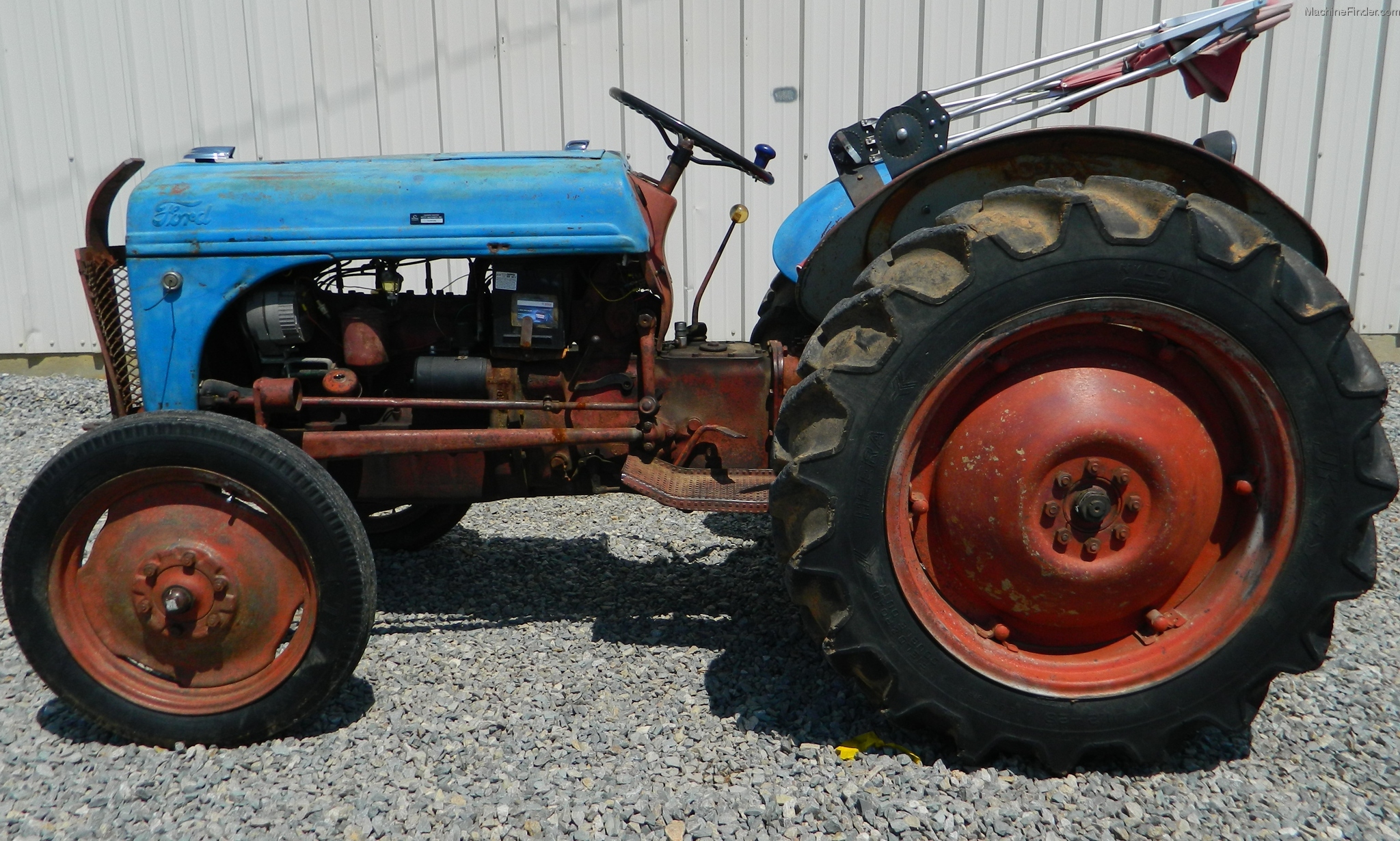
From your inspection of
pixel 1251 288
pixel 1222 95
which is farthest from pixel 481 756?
pixel 1222 95

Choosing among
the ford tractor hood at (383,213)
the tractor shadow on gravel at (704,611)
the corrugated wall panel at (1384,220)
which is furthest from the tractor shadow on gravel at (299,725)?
the corrugated wall panel at (1384,220)

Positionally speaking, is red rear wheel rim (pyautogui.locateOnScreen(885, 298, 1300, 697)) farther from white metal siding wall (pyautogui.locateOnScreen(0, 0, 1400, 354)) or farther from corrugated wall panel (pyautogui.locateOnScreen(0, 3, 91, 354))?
corrugated wall panel (pyautogui.locateOnScreen(0, 3, 91, 354))

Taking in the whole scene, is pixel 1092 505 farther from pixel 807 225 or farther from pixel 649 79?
pixel 649 79

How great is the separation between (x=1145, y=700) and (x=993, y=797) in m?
0.41

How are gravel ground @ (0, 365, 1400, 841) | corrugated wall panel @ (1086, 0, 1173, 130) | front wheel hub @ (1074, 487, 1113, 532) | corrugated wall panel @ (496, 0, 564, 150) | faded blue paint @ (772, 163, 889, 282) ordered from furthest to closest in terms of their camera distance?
corrugated wall panel @ (496, 0, 564, 150) → corrugated wall panel @ (1086, 0, 1173, 130) → faded blue paint @ (772, 163, 889, 282) → front wheel hub @ (1074, 487, 1113, 532) → gravel ground @ (0, 365, 1400, 841)

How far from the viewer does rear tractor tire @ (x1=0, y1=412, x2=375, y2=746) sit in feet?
7.30

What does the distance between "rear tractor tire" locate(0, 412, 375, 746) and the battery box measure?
2.13 ft

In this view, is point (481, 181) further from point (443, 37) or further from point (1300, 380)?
point (443, 37)

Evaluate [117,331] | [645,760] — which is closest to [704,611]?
[645,760]

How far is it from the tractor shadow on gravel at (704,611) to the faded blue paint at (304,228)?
108 cm

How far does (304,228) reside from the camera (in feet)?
8.26

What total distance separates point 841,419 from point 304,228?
1.50 metres

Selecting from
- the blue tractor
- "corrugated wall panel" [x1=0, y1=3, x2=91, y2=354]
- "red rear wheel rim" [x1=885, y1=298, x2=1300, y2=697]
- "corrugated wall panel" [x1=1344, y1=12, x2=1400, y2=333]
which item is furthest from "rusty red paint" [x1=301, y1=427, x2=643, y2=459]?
"corrugated wall panel" [x1=1344, y1=12, x2=1400, y2=333]

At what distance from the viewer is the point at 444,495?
2768 millimetres
